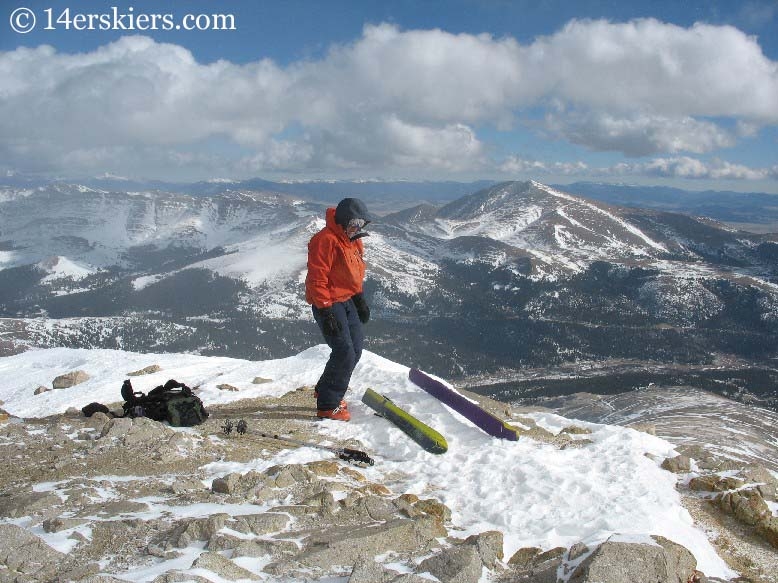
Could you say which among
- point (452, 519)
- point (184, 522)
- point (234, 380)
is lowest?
point (234, 380)

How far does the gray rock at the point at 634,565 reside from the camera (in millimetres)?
5691

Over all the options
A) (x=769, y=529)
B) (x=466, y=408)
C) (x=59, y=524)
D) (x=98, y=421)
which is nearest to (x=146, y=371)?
(x=98, y=421)

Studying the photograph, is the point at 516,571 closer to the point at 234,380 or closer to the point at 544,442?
the point at 544,442

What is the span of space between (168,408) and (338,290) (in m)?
5.45

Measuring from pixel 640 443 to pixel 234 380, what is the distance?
1455 centimetres

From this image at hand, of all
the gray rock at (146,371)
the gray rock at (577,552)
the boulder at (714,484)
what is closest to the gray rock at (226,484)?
the gray rock at (577,552)

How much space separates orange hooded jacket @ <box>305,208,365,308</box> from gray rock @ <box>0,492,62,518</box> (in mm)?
6314

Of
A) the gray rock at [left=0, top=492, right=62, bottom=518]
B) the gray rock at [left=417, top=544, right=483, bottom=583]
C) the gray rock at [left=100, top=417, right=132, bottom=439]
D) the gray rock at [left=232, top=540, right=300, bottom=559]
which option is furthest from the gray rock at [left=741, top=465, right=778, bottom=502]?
the gray rock at [left=100, top=417, right=132, bottom=439]

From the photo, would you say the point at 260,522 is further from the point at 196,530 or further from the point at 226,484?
the point at 226,484

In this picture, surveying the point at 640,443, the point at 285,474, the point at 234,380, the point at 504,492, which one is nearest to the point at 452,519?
the point at 504,492

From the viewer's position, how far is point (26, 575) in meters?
5.55

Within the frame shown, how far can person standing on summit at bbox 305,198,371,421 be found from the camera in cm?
1216

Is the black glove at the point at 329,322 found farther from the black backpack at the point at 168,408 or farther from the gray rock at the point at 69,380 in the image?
the gray rock at the point at 69,380

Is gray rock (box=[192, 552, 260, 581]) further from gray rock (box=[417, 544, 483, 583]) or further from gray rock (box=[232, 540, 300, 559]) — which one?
gray rock (box=[417, 544, 483, 583])
